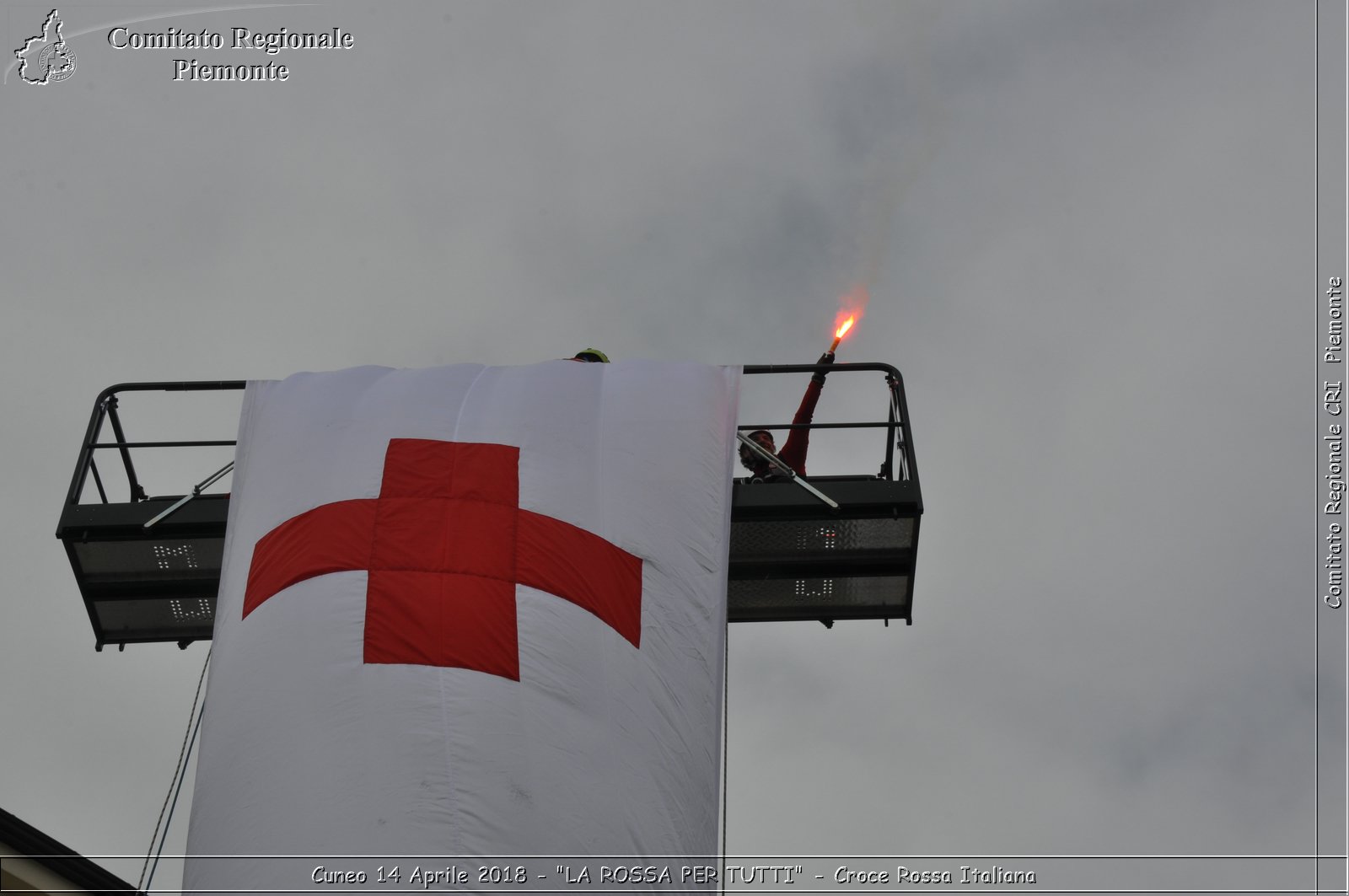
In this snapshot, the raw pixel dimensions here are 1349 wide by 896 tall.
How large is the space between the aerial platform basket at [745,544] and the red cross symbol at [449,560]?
129 centimetres

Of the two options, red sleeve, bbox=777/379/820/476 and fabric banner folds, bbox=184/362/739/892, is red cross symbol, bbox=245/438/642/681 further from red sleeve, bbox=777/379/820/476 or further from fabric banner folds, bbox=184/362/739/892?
red sleeve, bbox=777/379/820/476

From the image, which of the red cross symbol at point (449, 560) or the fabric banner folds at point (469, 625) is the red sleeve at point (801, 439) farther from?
the red cross symbol at point (449, 560)

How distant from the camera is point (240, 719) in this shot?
27.7 ft

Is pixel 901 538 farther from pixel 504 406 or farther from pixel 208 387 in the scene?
pixel 208 387

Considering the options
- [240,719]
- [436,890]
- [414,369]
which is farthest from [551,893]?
[414,369]

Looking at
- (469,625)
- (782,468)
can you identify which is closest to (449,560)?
(469,625)

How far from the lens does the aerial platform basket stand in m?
10.2

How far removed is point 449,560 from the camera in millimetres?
9055

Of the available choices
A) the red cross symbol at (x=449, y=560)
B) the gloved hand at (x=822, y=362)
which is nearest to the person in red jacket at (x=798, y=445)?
the gloved hand at (x=822, y=362)

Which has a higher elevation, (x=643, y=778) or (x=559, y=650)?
(x=559, y=650)

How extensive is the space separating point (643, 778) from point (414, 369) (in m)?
3.45

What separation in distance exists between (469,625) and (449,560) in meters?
0.50

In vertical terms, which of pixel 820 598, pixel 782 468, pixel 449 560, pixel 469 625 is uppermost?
pixel 782 468

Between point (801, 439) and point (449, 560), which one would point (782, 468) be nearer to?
point (801, 439)
